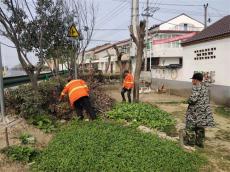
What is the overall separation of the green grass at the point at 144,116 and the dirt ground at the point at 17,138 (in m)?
2.66

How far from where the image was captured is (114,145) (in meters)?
6.83

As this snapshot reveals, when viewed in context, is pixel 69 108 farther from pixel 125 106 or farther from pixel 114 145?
pixel 114 145

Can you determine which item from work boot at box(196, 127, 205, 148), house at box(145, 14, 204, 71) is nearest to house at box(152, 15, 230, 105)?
work boot at box(196, 127, 205, 148)

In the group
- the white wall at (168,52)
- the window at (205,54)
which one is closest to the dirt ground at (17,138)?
the window at (205,54)

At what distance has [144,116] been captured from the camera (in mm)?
9883

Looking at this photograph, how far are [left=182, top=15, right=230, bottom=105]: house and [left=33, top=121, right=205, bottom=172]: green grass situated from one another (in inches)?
373

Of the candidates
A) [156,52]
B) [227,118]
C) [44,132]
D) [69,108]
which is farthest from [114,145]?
[156,52]

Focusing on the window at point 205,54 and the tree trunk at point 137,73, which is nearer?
the tree trunk at point 137,73

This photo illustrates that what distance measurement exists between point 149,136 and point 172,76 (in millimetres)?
15070

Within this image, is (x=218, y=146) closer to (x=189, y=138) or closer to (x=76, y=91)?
(x=189, y=138)

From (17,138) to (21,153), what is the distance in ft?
3.55

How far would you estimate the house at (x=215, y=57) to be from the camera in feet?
52.2

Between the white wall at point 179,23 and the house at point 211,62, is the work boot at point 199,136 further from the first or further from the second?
the white wall at point 179,23

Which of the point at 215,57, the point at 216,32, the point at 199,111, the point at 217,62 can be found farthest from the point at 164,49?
the point at 199,111
